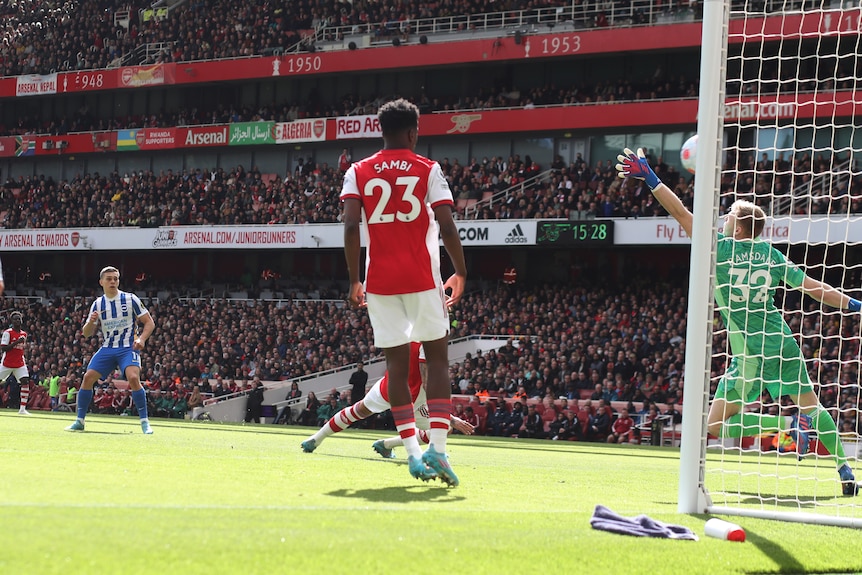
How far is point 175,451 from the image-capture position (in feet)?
30.9

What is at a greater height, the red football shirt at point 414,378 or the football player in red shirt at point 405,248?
the football player in red shirt at point 405,248

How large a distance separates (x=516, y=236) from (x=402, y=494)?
1079 inches

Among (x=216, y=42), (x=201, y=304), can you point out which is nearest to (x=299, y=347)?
(x=201, y=304)

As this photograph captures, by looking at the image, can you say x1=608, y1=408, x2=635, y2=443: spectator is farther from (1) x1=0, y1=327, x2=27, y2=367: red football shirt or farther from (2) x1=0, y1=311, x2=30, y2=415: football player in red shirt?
(1) x1=0, y1=327, x2=27, y2=367: red football shirt

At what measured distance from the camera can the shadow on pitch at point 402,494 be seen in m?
5.86

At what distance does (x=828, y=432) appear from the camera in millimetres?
8445

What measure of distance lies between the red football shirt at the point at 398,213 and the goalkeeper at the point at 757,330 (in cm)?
234

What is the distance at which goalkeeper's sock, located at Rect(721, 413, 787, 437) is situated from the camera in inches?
334

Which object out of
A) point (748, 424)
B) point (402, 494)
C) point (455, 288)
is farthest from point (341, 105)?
point (402, 494)

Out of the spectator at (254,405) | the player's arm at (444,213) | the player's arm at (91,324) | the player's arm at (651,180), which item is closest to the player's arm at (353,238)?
the player's arm at (444,213)

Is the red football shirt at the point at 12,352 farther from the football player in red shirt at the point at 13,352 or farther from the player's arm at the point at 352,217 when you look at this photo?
the player's arm at the point at 352,217

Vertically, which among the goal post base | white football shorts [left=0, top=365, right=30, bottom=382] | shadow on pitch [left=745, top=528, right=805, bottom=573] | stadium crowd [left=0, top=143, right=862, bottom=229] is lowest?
white football shorts [left=0, top=365, right=30, bottom=382]

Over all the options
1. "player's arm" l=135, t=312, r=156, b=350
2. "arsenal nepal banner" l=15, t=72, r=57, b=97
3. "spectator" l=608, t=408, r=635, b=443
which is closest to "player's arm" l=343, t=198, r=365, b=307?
"player's arm" l=135, t=312, r=156, b=350

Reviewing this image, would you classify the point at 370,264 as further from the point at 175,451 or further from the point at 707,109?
the point at 175,451
